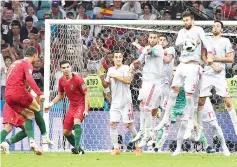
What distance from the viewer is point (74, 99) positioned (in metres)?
19.6

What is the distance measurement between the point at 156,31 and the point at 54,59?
2.38m

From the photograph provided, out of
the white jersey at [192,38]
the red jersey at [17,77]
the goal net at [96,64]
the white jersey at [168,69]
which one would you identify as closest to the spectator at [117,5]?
the goal net at [96,64]

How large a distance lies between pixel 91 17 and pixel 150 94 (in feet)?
23.6

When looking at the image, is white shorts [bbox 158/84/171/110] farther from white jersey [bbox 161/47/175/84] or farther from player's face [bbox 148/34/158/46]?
player's face [bbox 148/34/158/46]

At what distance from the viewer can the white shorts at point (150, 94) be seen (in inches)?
757

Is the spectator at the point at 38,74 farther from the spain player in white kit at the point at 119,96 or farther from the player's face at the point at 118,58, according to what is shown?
the player's face at the point at 118,58

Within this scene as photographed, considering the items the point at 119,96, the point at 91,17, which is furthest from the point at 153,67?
the point at 91,17

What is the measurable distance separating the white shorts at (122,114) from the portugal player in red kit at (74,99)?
923 mm

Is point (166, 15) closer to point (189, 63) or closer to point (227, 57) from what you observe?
point (227, 57)

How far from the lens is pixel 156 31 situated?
71.0 feet

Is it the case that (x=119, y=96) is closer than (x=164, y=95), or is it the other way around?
(x=119, y=96)

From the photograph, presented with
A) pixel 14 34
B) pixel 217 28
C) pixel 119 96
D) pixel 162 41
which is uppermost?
pixel 217 28

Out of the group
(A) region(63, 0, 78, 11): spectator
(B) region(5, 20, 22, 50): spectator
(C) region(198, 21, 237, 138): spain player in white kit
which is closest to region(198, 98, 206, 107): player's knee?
(C) region(198, 21, 237, 138): spain player in white kit

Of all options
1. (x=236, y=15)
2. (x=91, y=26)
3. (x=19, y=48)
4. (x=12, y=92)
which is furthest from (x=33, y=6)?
(x=12, y=92)
